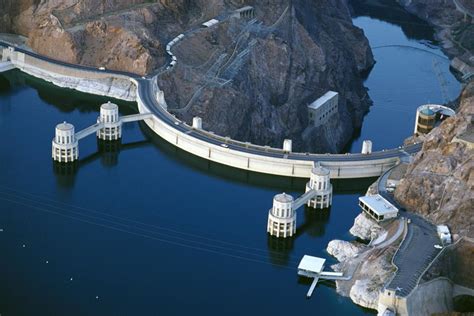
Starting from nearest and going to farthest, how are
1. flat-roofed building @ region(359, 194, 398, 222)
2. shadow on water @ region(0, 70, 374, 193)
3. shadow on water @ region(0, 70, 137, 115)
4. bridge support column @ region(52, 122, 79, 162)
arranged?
flat-roofed building @ region(359, 194, 398, 222) < shadow on water @ region(0, 70, 374, 193) < bridge support column @ region(52, 122, 79, 162) < shadow on water @ region(0, 70, 137, 115)

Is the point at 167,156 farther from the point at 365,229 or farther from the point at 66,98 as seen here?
the point at 365,229

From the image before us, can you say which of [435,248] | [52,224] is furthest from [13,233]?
[435,248]

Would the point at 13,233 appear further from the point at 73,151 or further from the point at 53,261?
the point at 73,151

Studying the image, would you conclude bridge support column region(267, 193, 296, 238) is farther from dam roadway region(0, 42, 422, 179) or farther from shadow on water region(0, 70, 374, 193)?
dam roadway region(0, 42, 422, 179)

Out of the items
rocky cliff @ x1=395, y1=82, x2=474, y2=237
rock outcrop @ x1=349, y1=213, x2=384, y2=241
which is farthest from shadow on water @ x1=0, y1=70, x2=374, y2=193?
rocky cliff @ x1=395, y1=82, x2=474, y2=237

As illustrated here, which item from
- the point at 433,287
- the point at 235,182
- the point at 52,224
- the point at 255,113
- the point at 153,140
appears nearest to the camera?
the point at 433,287

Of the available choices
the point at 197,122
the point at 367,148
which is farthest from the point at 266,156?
the point at 367,148

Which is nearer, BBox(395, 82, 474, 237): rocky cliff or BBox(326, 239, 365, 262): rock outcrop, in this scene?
BBox(395, 82, 474, 237): rocky cliff
